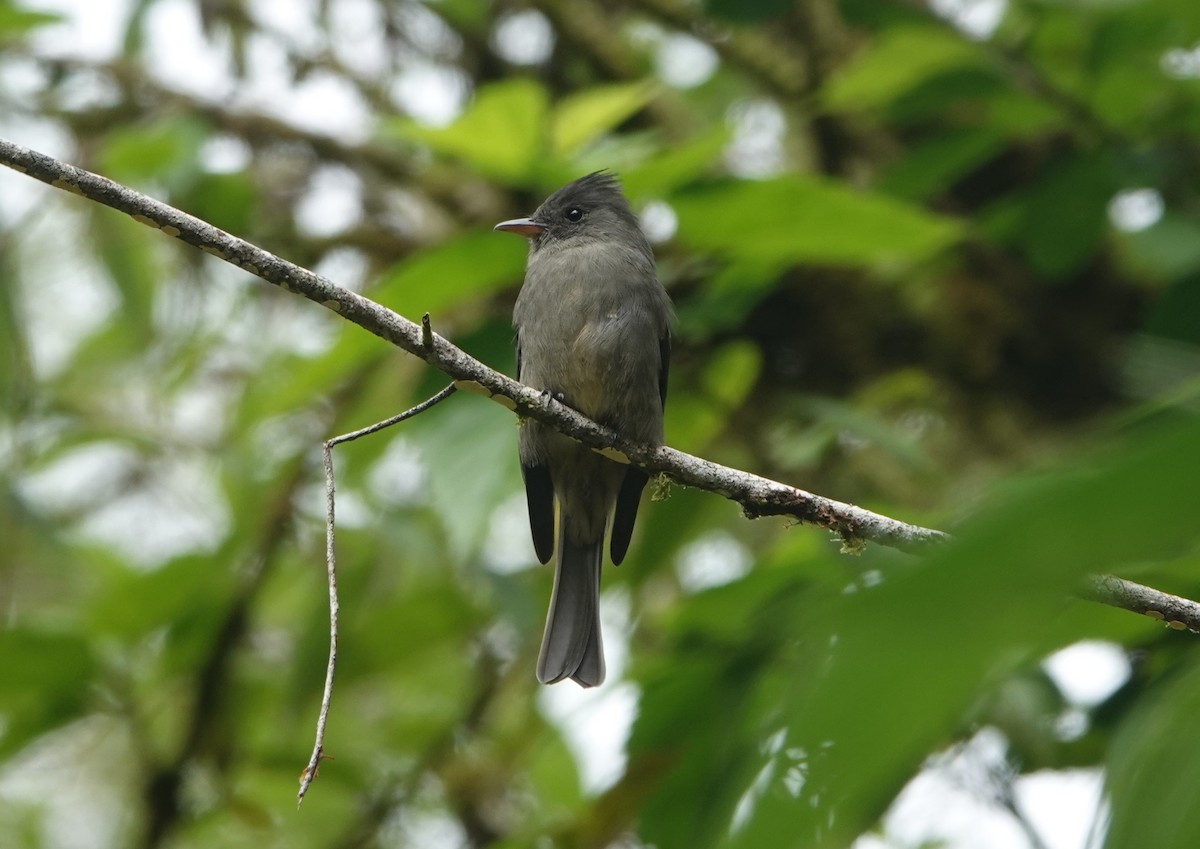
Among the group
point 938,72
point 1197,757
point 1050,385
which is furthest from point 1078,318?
point 1197,757

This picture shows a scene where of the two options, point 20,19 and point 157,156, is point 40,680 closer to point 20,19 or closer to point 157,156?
A: point 157,156

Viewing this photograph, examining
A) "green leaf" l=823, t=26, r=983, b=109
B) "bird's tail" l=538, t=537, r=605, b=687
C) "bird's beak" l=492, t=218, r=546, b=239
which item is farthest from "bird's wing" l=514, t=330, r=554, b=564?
"green leaf" l=823, t=26, r=983, b=109

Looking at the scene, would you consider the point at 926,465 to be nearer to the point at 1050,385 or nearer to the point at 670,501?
the point at 670,501

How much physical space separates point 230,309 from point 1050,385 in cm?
369

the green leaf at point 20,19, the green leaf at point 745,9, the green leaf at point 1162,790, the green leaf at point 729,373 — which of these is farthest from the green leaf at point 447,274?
the green leaf at point 1162,790

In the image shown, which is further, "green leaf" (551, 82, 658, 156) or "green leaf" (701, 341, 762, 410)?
"green leaf" (701, 341, 762, 410)

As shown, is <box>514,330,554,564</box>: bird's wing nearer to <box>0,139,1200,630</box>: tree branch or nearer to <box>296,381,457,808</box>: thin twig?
<box>0,139,1200,630</box>: tree branch

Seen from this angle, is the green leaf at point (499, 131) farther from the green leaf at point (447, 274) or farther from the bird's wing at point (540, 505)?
the bird's wing at point (540, 505)

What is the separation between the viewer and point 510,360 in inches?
166

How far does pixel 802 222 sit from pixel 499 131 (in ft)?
3.14

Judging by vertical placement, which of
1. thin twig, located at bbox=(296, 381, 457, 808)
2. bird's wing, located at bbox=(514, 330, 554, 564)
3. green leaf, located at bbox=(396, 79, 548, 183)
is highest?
green leaf, located at bbox=(396, 79, 548, 183)

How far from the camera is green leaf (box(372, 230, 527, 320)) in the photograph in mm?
3803

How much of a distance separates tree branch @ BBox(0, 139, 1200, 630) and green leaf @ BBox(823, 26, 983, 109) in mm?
1698

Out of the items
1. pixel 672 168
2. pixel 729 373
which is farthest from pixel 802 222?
pixel 729 373
